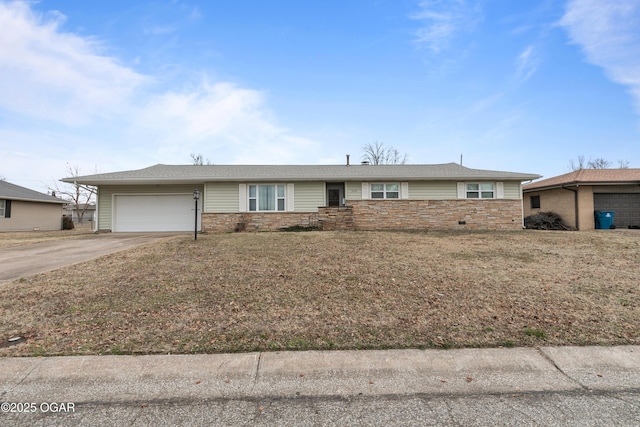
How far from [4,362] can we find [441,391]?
3.98m

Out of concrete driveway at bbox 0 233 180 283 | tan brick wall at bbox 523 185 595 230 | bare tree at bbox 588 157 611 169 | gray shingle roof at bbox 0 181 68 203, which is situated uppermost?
bare tree at bbox 588 157 611 169

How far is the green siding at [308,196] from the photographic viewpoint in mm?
14406

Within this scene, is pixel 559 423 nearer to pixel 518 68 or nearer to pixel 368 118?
pixel 518 68

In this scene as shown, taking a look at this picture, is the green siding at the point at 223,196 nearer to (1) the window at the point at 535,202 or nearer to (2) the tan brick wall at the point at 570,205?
(2) the tan brick wall at the point at 570,205

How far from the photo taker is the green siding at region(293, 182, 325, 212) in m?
14.4

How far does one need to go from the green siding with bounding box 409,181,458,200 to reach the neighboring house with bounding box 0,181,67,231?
975 inches

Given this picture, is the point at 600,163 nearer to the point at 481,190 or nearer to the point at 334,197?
the point at 481,190

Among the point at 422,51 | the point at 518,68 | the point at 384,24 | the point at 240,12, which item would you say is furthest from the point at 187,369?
the point at 518,68

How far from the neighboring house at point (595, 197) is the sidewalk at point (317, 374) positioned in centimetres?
1620

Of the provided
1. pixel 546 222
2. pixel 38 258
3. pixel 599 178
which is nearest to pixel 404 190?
pixel 546 222

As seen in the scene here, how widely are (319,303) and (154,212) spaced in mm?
13878

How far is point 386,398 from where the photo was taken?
2.38 metres

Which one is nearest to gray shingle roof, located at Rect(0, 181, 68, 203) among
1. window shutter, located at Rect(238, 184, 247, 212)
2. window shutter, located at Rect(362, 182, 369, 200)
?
window shutter, located at Rect(238, 184, 247, 212)

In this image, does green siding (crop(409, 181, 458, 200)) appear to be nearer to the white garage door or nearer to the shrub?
the shrub
